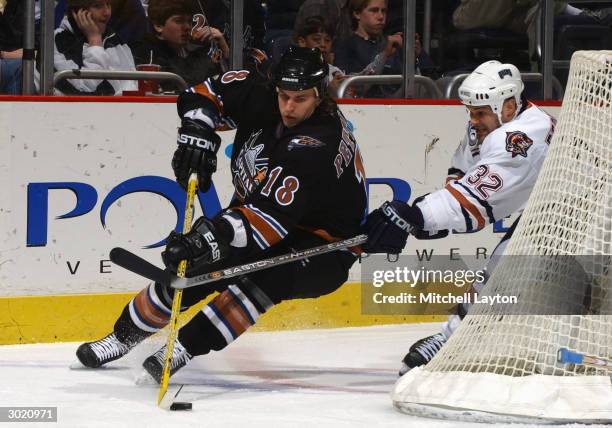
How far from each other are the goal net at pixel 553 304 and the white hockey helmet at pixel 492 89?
1.36ft

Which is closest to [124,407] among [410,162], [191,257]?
[191,257]

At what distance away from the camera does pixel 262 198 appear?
4.35 metres

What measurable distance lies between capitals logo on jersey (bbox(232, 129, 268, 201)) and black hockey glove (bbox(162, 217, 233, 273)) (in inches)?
15.0

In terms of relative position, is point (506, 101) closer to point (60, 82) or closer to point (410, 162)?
point (410, 162)

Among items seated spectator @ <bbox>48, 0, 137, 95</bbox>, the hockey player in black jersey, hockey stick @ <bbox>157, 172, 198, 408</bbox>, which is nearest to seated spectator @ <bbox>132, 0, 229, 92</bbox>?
seated spectator @ <bbox>48, 0, 137, 95</bbox>

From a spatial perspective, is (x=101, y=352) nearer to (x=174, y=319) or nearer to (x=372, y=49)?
(x=174, y=319)

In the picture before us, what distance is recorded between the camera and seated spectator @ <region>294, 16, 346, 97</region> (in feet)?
19.0

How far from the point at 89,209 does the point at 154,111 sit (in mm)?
456

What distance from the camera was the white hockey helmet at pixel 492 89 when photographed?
4.75 meters

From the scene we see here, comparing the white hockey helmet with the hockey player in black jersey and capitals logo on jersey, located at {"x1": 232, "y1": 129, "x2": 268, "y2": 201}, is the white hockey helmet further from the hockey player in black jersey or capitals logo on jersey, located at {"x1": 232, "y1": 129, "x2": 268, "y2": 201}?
capitals logo on jersey, located at {"x1": 232, "y1": 129, "x2": 268, "y2": 201}

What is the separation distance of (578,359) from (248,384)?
3.85 ft

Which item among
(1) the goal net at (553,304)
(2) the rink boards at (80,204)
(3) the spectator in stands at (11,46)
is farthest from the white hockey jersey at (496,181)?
(3) the spectator in stands at (11,46)

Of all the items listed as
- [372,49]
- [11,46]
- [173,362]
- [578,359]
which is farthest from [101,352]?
[372,49]

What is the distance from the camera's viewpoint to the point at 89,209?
17.8ft
